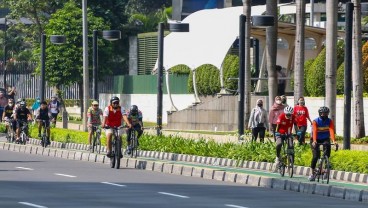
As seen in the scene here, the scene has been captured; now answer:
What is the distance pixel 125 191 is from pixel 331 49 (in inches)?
592

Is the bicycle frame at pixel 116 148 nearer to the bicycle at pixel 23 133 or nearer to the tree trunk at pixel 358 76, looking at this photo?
the tree trunk at pixel 358 76

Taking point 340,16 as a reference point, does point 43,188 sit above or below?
below

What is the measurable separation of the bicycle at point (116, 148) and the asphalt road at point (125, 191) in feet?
1.26

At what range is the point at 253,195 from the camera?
1057 inches

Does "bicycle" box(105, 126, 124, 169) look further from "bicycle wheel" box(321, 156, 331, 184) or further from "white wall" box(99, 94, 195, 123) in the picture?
"white wall" box(99, 94, 195, 123)

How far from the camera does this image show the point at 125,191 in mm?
27219

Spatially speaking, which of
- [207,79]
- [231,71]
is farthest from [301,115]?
[207,79]

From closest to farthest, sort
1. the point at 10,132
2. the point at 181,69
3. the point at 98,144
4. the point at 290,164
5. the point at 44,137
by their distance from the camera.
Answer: the point at 290,164, the point at 98,144, the point at 44,137, the point at 10,132, the point at 181,69

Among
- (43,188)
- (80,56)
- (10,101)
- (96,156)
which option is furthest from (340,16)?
(43,188)

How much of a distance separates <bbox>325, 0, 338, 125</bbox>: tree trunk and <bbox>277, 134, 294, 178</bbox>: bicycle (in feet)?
30.1

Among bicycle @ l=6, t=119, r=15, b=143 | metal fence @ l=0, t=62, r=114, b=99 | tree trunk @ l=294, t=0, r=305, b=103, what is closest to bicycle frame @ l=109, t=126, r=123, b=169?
tree trunk @ l=294, t=0, r=305, b=103

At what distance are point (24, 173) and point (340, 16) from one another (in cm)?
5163

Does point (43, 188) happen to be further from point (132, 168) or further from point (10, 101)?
point (10, 101)

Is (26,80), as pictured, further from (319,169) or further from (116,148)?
(319,169)
